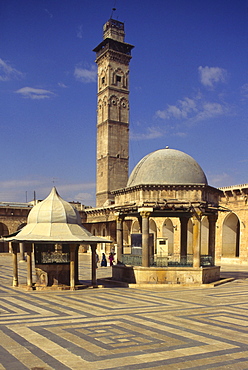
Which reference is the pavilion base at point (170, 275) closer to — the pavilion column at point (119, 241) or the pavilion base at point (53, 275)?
the pavilion column at point (119, 241)

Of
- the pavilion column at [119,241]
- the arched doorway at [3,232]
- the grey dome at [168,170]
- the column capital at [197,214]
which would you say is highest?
the grey dome at [168,170]

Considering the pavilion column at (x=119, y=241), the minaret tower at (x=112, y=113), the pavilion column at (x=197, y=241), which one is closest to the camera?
the pavilion column at (x=197, y=241)

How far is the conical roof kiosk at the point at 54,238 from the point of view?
13203 mm

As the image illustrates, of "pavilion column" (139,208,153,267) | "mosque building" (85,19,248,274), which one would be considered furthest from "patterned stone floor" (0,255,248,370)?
"mosque building" (85,19,248,274)

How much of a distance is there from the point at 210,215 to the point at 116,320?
8.92 meters

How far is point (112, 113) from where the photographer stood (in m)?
50.4

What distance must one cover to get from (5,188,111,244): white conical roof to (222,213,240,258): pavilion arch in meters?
18.7

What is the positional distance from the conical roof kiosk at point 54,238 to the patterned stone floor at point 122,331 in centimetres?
151

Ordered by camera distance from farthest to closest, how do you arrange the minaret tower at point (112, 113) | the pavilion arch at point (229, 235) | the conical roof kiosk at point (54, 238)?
the minaret tower at point (112, 113)
the pavilion arch at point (229, 235)
the conical roof kiosk at point (54, 238)

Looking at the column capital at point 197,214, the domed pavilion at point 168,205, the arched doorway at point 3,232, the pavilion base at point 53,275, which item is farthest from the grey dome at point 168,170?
the arched doorway at point 3,232

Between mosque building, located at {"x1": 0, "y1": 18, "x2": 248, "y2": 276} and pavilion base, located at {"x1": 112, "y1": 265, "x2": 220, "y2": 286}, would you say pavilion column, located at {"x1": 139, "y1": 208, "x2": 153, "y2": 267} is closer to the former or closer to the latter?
mosque building, located at {"x1": 0, "y1": 18, "x2": 248, "y2": 276}

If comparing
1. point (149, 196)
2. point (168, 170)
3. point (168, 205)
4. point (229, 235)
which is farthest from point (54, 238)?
point (229, 235)

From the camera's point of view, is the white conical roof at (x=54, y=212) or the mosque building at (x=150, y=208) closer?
the white conical roof at (x=54, y=212)

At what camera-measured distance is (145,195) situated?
580 inches
